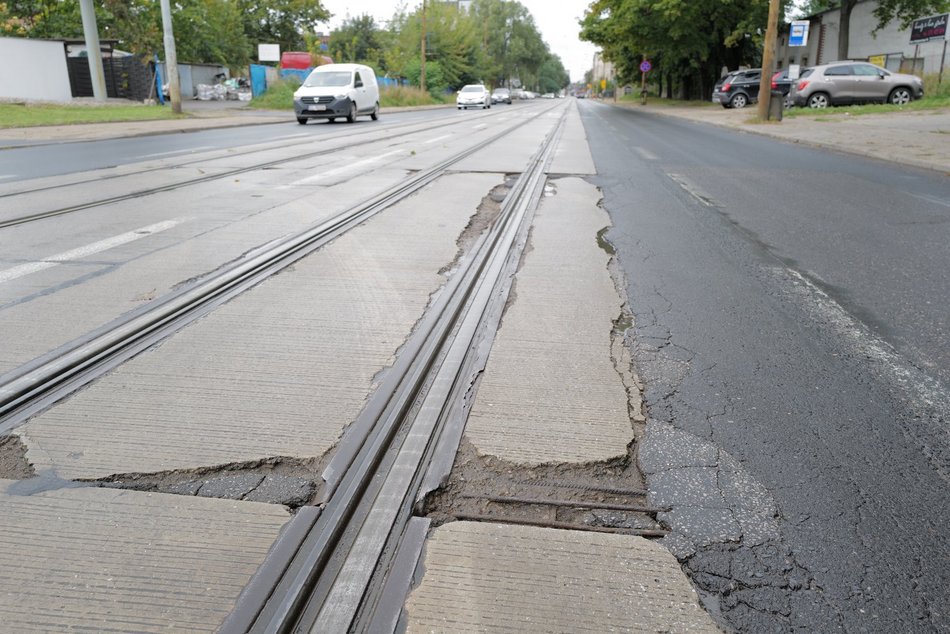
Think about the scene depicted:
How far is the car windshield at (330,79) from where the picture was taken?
25969mm

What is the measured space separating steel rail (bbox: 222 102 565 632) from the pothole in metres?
0.15

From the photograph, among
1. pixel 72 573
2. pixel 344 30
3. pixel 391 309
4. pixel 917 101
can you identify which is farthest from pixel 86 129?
pixel 344 30

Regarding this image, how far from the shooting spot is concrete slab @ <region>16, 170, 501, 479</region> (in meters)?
2.75

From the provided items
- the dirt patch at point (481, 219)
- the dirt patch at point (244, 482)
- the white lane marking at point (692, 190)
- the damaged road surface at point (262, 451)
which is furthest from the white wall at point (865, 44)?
the dirt patch at point (244, 482)

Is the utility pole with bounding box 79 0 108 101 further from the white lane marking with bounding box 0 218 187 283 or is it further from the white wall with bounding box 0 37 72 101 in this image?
the white lane marking with bounding box 0 218 187 283

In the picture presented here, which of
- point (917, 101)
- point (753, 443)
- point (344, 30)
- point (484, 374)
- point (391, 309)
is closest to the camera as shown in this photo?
point (753, 443)

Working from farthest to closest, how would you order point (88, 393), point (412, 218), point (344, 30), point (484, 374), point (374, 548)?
1. point (344, 30)
2. point (412, 218)
3. point (484, 374)
4. point (88, 393)
5. point (374, 548)

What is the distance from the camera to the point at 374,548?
2.21 m

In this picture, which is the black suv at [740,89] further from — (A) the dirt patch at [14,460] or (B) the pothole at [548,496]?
(A) the dirt patch at [14,460]

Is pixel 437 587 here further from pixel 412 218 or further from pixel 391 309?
pixel 412 218

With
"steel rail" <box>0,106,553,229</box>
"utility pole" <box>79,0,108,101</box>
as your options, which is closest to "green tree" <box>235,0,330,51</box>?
"utility pole" <box>79,0,108,101</box>

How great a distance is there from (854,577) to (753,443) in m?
0.81

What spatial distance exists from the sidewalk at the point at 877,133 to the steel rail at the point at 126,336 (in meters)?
11.0

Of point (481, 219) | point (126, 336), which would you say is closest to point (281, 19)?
point (481, 219)
